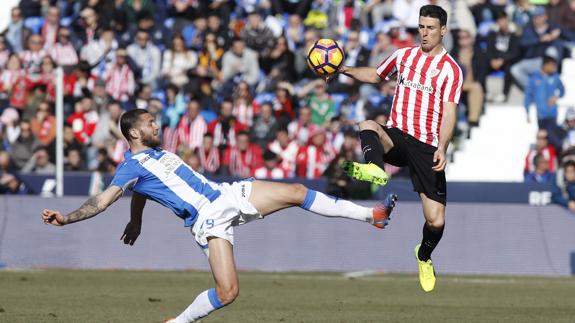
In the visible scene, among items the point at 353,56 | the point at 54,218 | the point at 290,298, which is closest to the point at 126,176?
the point at 54,218

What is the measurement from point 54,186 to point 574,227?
8.76 metres

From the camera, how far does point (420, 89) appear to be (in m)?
11.3

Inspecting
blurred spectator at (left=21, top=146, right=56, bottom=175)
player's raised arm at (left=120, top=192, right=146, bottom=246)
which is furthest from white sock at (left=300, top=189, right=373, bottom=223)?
blurred spectator at (left=21, top=146, right=56, bottom=175)

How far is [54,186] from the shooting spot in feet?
67.0

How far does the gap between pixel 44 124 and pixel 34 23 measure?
3539 mm

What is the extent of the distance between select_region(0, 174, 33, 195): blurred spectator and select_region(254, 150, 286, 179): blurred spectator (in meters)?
4.11

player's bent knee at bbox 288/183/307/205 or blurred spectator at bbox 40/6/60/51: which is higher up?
blurred spectator at bbox 40/6/60/51

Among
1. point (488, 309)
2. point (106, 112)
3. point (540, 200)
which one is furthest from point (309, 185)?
point (488, 309)

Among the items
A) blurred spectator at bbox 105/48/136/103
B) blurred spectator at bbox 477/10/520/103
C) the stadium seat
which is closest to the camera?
blurred spectator at bbox 477/10/520/103

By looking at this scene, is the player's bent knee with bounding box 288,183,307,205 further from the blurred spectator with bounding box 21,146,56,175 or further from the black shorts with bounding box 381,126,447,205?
the blurred spectator with bounding box 21,146,56,175

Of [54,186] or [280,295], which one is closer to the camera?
[280,295]

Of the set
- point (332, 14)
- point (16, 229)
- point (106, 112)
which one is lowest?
point (16, 229)

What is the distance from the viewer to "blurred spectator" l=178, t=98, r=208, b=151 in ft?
68.9

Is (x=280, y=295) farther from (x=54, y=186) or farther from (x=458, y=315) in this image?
(x=54, y=186)
